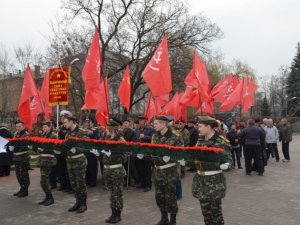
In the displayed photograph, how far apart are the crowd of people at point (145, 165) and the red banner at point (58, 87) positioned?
3.36 feet

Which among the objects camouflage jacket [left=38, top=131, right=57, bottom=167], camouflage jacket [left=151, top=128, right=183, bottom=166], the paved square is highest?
camouflage jacket [left=151, top=128, right=183, bottom=166]

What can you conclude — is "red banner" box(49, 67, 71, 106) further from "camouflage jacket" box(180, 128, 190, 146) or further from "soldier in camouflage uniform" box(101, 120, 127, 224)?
"soldier in camouflage uniform" box(101, 120, 127, 224)

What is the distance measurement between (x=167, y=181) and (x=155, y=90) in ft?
8.52

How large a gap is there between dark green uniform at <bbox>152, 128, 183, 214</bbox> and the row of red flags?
7.05ft

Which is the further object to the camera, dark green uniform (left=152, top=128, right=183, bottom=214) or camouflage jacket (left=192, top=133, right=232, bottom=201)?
dark green uniform (left=152, top=128, right=183, bottom=214)

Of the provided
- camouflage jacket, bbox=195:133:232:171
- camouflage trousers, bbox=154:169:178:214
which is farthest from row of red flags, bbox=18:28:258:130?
camouflage jacket, bbox=195:133:232:171

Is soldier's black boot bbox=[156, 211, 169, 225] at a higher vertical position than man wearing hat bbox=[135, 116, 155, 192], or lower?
lower

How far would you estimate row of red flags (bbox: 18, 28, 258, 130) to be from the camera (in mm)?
8620

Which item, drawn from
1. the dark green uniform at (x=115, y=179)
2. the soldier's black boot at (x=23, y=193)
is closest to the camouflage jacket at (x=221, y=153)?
the dark green uniform at (x=115, y=179)

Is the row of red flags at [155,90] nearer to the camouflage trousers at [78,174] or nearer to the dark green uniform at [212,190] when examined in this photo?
the camouflage trousers at [78,174]

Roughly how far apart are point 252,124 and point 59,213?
753 centimetres

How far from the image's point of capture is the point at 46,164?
8.45 m

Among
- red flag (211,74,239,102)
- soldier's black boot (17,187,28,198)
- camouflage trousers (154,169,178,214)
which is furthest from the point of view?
red flag (211,74,239,102)

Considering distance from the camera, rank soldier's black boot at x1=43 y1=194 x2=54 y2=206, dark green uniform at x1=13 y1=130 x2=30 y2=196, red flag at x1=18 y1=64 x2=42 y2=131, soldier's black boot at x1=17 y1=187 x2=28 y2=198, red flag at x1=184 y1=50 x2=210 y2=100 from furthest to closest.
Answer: red flag at x1=184 y1=50 x2=210 y2=100
red flag at x1=18 y1=64 x2=42 y2=131
soldier's black boot at x1=17 y1=187 x2=28 y2=198
dark green uniform at x1=13 y1=130 x2=30 y2=196
soldier's black boot at x1=43 y1=194 x2=54 y2=206
